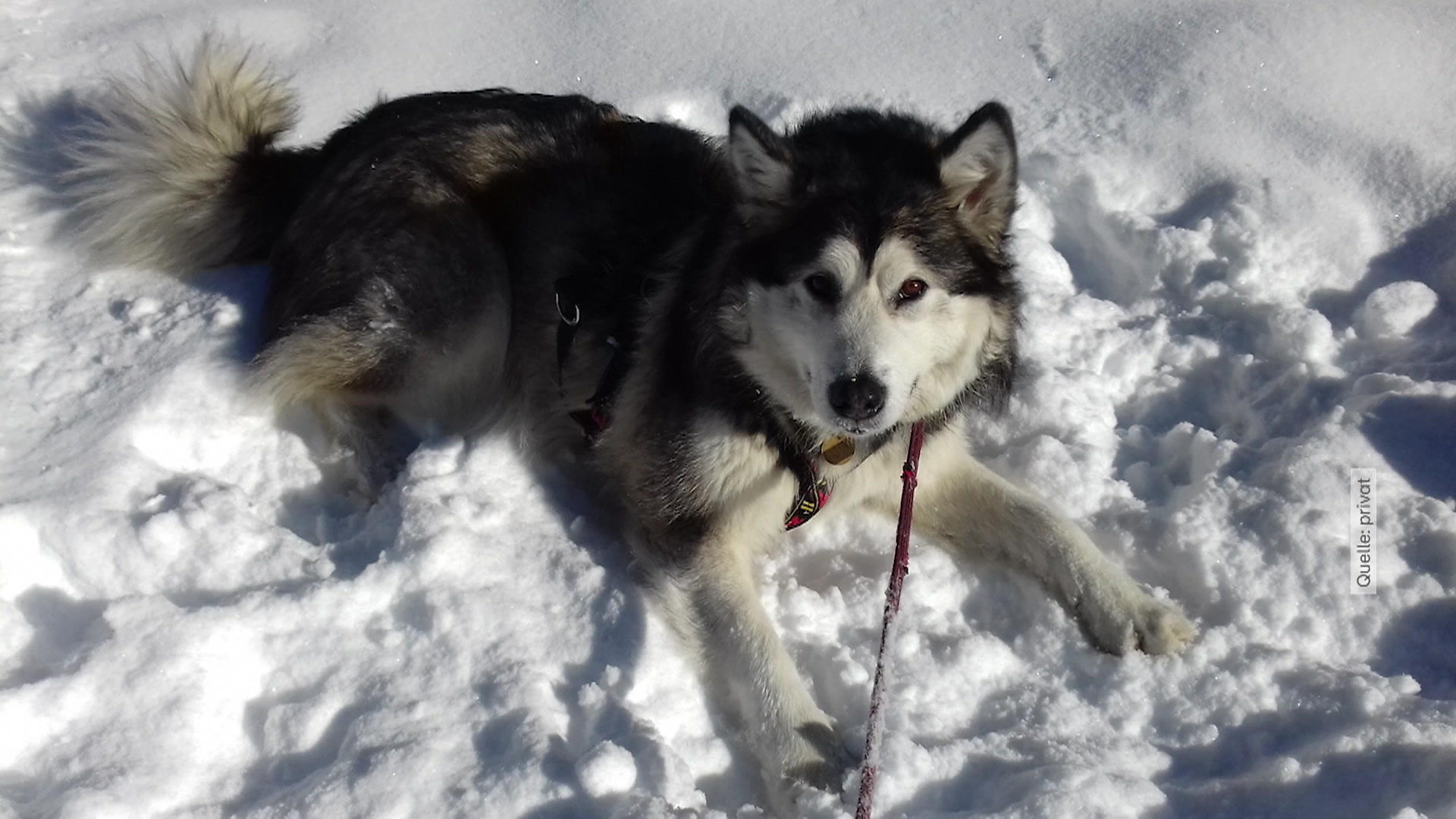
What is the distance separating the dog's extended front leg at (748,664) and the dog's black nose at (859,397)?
2.35ft

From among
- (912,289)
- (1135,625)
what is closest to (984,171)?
(912,289)

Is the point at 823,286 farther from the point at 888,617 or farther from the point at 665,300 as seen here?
the point at 888,617

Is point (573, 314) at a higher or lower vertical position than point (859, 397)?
lower

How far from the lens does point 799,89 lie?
15.8 feet

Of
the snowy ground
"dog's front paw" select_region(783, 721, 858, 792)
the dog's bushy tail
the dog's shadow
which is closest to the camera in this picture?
the snowy ground

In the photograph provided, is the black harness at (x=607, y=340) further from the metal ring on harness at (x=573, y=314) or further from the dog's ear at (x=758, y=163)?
the dog's ear at (x=758, y=163)

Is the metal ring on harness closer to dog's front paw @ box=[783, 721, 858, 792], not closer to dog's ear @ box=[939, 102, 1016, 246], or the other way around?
dog's ear @ box=[939, 102, 1016, 246]

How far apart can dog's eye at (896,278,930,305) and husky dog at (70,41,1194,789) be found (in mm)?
25

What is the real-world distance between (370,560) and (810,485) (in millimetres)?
1231

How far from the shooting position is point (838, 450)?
2.87 meters

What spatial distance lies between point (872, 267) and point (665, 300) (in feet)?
2.65

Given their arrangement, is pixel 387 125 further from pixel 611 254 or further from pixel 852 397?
pixel 852 397

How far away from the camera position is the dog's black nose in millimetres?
2373

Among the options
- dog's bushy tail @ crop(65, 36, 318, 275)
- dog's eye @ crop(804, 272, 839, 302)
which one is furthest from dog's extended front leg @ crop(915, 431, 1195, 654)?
dog's bushy tail @ crop(65, 36, 318, 275)
